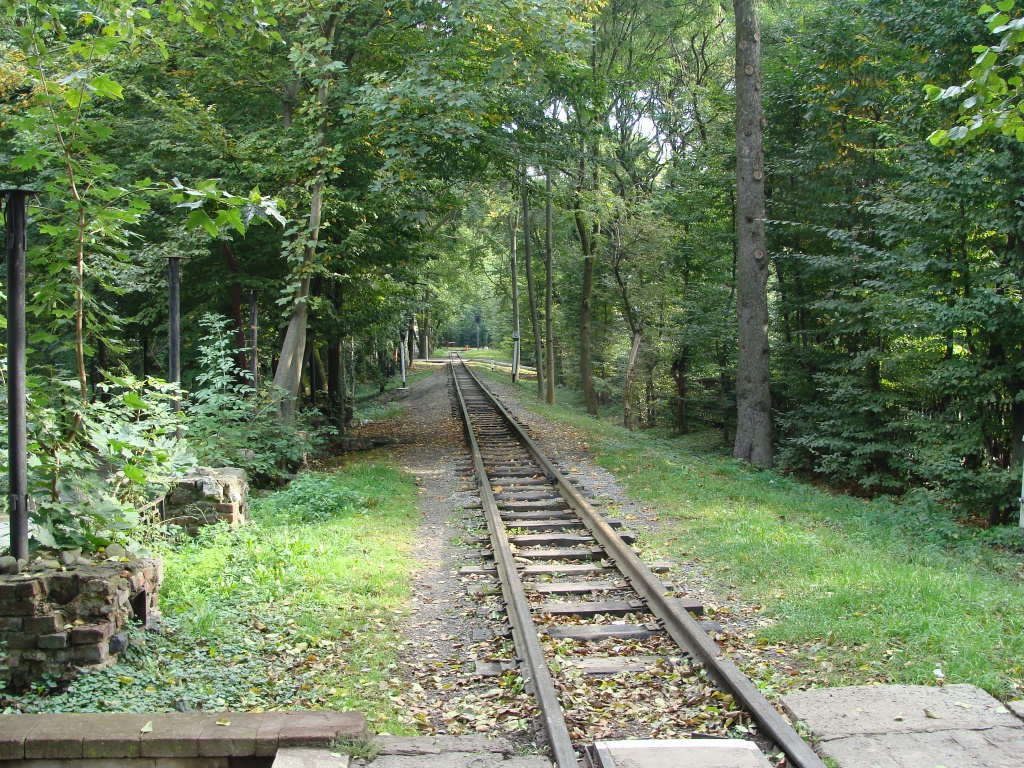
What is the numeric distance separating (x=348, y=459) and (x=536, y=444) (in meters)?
3.56

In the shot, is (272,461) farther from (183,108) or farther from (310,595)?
(183,108)

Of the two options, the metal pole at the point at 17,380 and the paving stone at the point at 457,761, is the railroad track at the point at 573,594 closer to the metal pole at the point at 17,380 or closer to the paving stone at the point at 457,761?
the paving stone at the point at 457,761

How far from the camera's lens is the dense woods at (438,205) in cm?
568

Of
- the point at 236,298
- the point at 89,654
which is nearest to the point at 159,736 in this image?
the point at 89,654

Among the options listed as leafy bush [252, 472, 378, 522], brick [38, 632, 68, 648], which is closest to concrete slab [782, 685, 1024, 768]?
brick [38, 632, 68, 648]

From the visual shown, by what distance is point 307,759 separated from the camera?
376 cm

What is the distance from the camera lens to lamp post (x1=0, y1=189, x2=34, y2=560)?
4668 millimetres

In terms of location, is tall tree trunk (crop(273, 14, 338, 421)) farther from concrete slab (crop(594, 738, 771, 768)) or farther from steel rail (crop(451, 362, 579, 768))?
concrete slab (crop(594, 738, 771, 768))

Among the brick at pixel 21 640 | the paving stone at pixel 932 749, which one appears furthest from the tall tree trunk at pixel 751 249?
the brick at pixel 21 640

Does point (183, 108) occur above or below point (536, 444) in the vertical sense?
above

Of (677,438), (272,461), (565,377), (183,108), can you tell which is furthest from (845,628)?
(565,377)

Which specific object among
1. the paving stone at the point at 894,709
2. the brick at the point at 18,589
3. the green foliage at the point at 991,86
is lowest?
the paving stone at the point at 894,709

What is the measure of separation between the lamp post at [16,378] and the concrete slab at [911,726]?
15.3 feet

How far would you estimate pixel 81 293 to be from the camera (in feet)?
17.7
